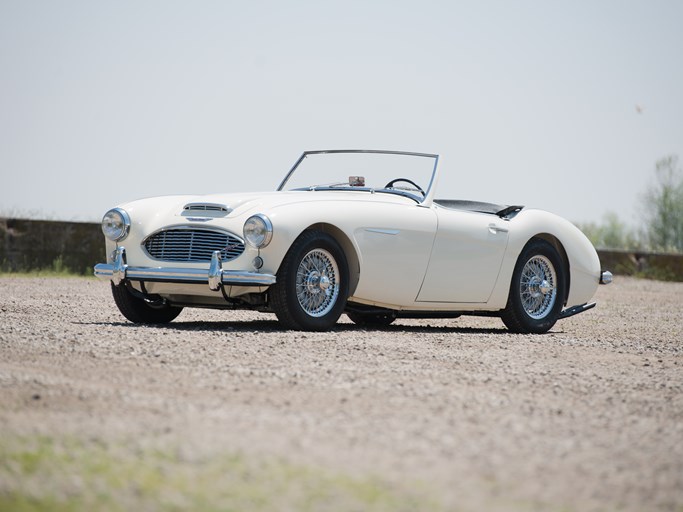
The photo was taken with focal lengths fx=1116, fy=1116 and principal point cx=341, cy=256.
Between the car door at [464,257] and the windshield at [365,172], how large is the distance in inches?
19.4

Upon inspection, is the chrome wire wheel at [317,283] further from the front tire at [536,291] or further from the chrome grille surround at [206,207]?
the front tire at [536,291]

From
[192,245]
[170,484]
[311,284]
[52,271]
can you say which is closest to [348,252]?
[311,284]

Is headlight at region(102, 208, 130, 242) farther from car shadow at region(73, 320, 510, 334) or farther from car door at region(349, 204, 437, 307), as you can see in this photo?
car door at region(349, 204, 437, 307)

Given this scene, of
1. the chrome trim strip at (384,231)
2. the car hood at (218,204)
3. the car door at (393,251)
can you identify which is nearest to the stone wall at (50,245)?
the car hood at (218,204)

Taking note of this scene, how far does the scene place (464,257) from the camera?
30.0 feet

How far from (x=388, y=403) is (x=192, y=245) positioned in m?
3.40

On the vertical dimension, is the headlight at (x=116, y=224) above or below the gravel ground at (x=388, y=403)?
above

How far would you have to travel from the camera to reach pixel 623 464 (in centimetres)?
396

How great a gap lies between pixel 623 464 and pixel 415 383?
6.19 feet

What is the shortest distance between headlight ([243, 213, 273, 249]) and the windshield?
5.61ft

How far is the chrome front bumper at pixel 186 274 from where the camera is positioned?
7.75 metres

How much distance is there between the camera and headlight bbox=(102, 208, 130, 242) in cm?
838

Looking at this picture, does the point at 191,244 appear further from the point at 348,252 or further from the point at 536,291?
the point at 536,291

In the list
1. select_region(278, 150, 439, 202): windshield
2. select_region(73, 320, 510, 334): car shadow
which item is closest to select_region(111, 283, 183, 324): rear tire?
select_region(73, 320, 510, 334): car shadow
